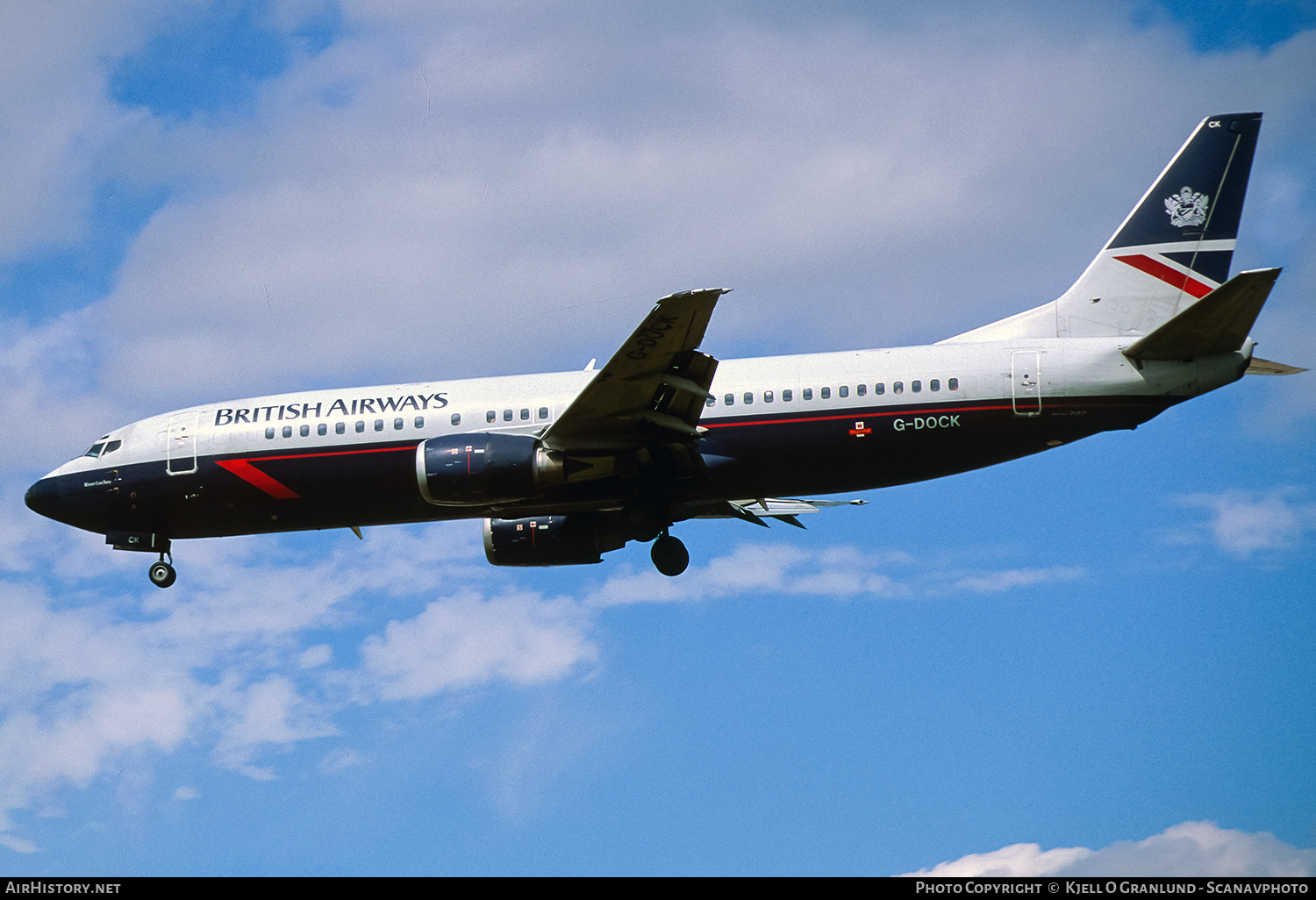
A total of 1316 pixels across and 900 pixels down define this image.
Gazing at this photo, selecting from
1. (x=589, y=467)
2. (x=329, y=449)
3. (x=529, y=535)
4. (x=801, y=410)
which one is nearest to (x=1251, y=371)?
(x=801, y=410)

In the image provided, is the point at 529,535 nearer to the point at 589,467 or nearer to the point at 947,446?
the point at 589,467

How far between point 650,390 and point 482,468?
3371 mm

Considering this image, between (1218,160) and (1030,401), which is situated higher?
(1218,160)

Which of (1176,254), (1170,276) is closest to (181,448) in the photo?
(1170,276)

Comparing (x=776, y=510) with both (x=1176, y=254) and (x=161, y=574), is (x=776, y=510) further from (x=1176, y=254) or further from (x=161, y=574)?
(x=161, y=574)

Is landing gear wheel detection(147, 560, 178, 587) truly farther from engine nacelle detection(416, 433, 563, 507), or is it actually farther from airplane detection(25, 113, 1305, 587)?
engine nacelle detection(416, 433, 563, 507)

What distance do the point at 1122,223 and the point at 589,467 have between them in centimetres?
1207

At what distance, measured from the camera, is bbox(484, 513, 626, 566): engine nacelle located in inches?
1123

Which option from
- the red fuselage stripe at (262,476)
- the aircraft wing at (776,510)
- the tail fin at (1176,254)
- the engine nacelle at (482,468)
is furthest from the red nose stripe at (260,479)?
the tail fin at (1176,254)

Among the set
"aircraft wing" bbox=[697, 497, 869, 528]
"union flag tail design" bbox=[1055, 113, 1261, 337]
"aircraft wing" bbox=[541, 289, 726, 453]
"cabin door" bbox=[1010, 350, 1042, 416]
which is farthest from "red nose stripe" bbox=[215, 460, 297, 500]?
"union flag tail design" bbox=[1055, 113, 1261, 337]

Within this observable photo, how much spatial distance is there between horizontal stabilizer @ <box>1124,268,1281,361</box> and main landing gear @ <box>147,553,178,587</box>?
65.0ft
